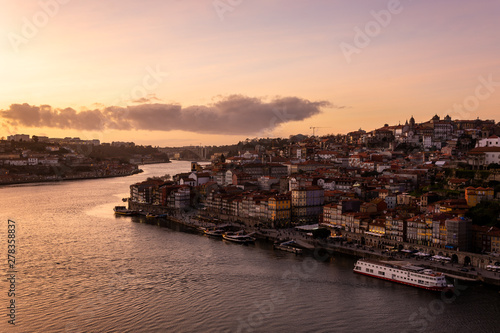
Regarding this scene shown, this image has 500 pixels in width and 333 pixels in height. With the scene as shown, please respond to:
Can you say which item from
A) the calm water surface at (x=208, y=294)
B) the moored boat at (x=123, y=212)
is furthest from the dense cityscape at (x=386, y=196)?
the calm water surface at (x=208, y=294)

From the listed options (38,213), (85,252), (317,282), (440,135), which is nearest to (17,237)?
(85,252)

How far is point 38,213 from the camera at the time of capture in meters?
33.0

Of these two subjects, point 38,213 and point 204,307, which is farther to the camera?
point 38,213

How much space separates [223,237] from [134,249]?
5189 mm

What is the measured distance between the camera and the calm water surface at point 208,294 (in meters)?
13.2

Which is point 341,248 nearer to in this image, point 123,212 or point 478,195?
point 478,195

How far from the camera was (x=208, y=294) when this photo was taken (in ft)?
50.8

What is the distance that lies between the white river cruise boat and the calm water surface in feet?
1.09

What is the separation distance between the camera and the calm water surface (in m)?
13.2

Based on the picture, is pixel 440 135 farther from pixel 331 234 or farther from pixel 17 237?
pixel 17 237

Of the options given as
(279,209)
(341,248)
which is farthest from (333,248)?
(279,209)

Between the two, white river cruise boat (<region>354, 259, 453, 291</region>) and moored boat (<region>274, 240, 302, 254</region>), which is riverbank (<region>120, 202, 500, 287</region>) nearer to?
moored boat (<region>274, 240, 302, 254</region>)

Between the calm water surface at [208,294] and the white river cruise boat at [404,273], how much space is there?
333 mm

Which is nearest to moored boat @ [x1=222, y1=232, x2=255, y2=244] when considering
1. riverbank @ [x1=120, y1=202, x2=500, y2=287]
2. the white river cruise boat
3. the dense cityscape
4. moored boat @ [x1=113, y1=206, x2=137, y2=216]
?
riverbank @ [x1=120, y1=202, x2=500, y2=287]
